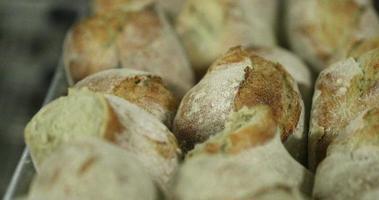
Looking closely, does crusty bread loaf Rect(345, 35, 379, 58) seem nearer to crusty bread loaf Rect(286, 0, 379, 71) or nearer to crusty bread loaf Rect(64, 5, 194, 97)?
crusty bread loaf Rect(286, 0, 379, 71)

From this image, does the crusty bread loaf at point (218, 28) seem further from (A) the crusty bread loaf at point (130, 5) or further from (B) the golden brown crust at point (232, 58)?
(B) the golden brown crust at point (232, 58)

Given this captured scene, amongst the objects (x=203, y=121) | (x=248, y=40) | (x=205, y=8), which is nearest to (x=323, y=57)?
(x=248, y=40)

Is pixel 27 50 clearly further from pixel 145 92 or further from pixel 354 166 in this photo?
pixel 354 166

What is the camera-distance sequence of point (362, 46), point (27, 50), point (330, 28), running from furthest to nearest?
point (27, 50) < point (330, 28) < point (362, 46)

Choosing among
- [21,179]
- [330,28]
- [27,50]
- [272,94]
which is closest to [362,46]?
[330,28]

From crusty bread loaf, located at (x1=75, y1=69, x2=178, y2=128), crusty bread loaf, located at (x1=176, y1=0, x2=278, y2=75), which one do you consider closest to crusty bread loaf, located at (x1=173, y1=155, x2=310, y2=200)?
crusty bread loaf, located at (x1=75, y1=69, x2=178, y2=128)
